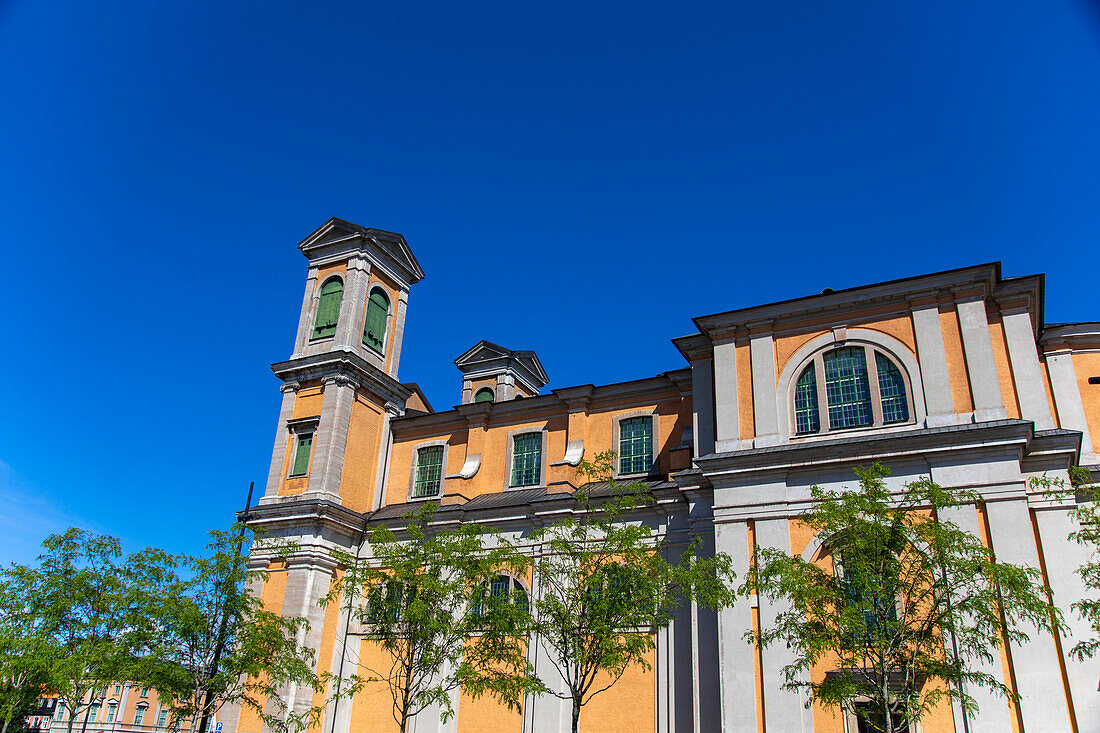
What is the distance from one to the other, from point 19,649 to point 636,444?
19109 mm

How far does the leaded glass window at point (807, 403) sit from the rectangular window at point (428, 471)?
13.7m

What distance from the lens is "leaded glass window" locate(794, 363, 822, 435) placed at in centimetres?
2269

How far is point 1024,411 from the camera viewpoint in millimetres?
20812

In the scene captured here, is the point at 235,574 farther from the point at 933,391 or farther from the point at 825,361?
the point at 933,391

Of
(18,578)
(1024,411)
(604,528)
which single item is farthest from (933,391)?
(18,578)

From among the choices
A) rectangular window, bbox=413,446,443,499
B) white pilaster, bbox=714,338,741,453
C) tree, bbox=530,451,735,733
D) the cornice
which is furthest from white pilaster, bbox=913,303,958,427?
the cornice

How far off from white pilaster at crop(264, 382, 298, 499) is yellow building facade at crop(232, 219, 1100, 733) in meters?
0.08

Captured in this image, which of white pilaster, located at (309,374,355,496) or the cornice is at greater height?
the cornice

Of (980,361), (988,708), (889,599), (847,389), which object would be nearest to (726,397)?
(847,389)

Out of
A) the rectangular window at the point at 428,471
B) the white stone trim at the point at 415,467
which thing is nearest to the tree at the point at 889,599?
the white stone trim at the point at 415,467

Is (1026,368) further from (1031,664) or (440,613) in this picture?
(440,613)

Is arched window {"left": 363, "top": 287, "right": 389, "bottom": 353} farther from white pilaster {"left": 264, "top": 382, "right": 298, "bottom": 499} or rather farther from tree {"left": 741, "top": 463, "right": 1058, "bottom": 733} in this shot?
tree {"left": 741, "top": 463, "right": 1058, "bottom": 733}

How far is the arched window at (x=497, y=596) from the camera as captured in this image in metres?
20.2

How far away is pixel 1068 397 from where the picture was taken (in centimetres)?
2294
